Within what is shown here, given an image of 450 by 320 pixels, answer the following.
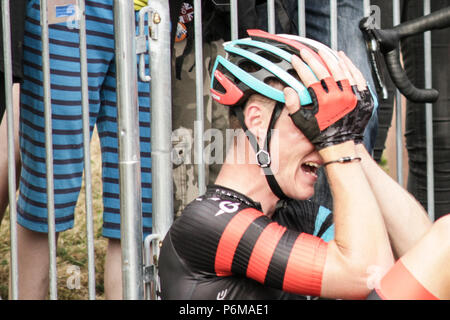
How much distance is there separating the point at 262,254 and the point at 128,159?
691mm

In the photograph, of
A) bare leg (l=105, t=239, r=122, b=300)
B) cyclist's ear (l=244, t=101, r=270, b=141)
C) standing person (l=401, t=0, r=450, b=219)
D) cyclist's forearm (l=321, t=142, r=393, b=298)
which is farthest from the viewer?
standing person (l=401, t=0, r=450, b=219)

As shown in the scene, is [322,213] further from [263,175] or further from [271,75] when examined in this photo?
[271,75]

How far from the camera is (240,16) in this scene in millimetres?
3062

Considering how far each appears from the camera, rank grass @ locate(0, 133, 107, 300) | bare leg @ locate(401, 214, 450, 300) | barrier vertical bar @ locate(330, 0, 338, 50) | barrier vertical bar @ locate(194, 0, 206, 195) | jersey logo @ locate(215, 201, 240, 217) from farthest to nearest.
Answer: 1. grass @ locate(0, 133, 107, 300)
2. barrier vertical bar @ locate(330, 0, 338, 50)
3. barrier vertical bar @ locate(194, 0, 206, 195)
4. jersey logo @ locate(215, 201, 240, 217)
5. bare leg @ locate(401, 214, 450, 300)

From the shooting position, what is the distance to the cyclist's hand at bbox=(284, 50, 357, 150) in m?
2.21

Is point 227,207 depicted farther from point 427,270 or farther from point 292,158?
point 427,270

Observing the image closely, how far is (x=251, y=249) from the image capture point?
218cm

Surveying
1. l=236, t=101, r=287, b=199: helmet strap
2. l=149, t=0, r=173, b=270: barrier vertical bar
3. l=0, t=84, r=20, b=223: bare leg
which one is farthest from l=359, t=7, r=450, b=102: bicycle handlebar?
l=0, t=84, r=20, b=223: bare leg

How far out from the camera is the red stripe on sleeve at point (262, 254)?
7.12 ft

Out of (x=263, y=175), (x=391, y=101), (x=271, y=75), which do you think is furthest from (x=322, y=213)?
(x=391, y=101)

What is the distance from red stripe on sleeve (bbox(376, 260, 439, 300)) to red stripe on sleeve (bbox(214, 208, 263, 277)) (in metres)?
0.41

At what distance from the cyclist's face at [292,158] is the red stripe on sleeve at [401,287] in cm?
41

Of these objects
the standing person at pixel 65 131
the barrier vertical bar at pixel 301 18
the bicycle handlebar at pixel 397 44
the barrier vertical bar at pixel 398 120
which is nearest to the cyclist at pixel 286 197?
the bicycle handlebar at pixel 397 44

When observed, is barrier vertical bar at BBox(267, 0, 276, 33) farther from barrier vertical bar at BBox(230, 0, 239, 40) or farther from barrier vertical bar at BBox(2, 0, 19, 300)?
barrier vertical bar at BBox(2, 0, 19, 300)
